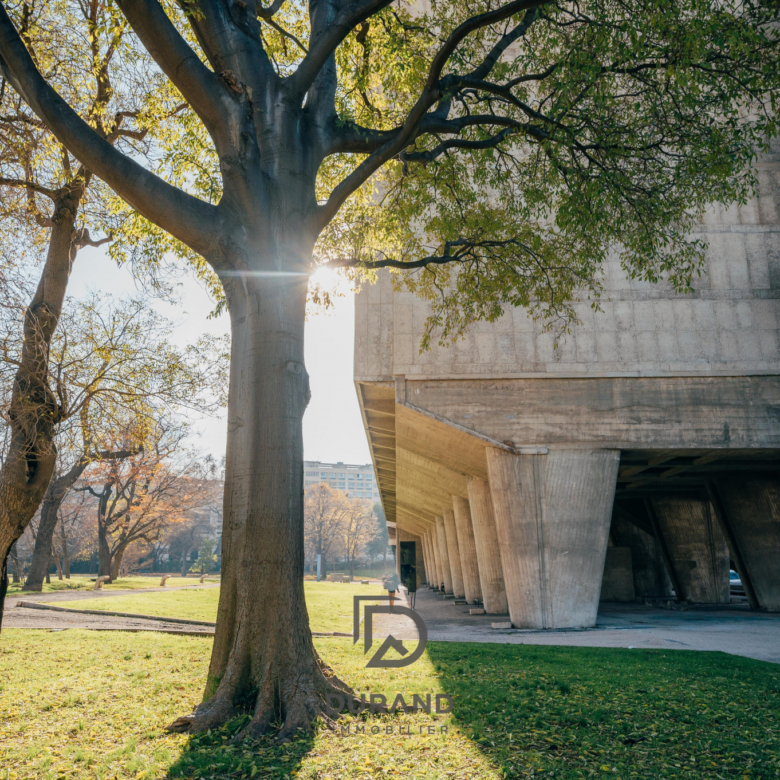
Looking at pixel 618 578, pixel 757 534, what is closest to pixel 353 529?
pixel 618 578

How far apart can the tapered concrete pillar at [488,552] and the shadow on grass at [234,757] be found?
17.0 m

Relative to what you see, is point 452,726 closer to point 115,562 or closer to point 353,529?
point 115,562

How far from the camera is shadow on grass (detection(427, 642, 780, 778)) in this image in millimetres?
4121

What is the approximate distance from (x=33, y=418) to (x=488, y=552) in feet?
54.6

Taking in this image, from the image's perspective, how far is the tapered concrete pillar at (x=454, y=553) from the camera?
109ft

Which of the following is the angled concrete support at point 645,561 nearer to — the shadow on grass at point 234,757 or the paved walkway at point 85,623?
the paved walkway at point 85,623

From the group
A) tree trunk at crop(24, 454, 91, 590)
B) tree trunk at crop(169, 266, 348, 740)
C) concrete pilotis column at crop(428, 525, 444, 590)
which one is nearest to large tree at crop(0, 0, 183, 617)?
tree trunk at crop(169, 266, 348, 740)

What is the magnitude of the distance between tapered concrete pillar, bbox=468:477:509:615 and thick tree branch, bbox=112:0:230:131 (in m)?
16.8

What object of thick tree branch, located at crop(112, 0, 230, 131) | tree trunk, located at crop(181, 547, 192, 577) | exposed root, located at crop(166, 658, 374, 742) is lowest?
tree trunk, located at crop(181, 547, 192, 577)

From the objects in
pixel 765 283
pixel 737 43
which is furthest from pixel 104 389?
pixel 765 283

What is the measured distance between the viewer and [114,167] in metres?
5.87

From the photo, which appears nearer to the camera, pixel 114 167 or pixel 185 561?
pixel 114 167

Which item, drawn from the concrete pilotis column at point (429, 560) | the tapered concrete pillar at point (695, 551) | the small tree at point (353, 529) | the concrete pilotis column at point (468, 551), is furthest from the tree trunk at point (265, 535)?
the small tree at point (353, 529)

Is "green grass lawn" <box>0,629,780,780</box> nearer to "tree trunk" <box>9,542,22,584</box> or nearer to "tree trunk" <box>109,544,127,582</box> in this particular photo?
"tree trunk" <box>9,542,22,584</box>
